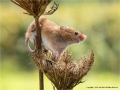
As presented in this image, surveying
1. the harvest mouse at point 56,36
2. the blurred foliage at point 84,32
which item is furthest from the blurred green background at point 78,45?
the harvest mouse at point 56,36

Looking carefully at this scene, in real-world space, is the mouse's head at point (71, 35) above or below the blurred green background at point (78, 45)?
above

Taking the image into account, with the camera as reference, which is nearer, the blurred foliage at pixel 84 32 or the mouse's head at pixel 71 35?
the mouse's head at pixel 71 35

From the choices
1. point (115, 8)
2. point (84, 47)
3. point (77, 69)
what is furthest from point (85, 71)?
point (115, 8)

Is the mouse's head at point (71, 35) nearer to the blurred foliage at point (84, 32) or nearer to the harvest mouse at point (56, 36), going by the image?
the harvest mouse at point (56, 36)

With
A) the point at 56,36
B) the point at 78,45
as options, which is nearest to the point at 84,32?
the point at 78,45

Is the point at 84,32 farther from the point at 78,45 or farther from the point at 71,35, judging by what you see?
the point at 71,35

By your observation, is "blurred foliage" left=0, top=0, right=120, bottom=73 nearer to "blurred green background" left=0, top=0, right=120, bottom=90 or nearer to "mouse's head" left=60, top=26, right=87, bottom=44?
"blurred green background" left=0, top=0, right=120, bottom=90

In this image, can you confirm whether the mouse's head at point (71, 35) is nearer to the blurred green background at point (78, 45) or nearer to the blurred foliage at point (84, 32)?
the blurred green background at point (78, 45)

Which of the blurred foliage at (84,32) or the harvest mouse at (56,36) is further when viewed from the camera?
the blurred foliage at (84,32)
